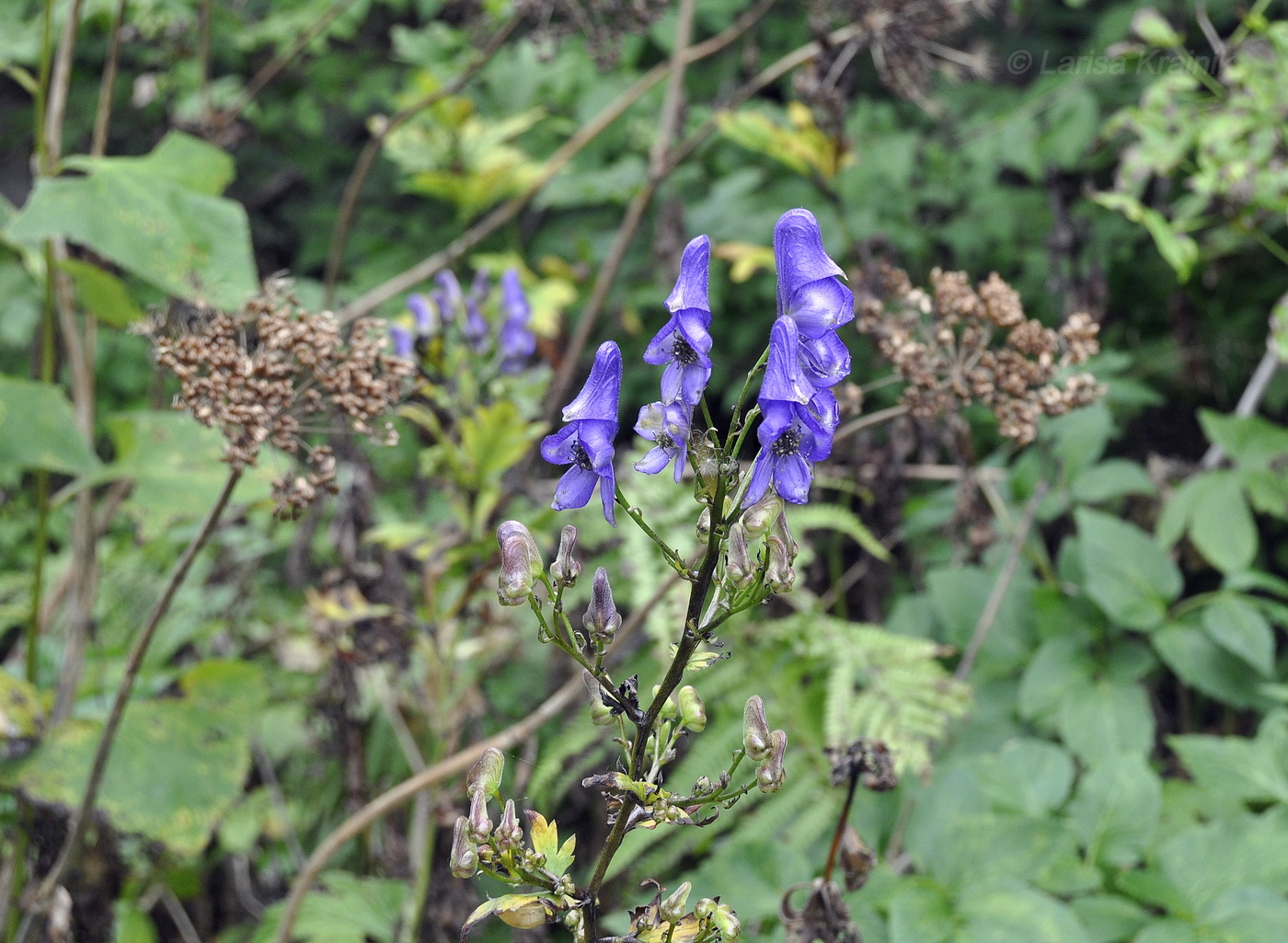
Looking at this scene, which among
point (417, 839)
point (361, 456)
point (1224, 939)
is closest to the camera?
point (1224, 939)

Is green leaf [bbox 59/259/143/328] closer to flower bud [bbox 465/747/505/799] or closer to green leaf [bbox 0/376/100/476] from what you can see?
green leaf [bbox 0/376/100/476]

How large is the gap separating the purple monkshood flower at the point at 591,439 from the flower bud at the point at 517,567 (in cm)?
4

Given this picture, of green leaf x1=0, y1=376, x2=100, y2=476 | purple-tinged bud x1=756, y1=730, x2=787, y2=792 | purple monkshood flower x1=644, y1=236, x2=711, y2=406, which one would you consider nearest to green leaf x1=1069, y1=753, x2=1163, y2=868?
purple-tinged bud x1=756, y1=730, x2=787, y2=792

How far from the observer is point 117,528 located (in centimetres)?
344

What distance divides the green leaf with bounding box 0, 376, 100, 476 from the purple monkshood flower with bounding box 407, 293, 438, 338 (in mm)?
727

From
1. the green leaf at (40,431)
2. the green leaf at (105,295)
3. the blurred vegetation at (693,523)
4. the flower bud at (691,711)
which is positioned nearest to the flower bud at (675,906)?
the flower bud at (691,711)

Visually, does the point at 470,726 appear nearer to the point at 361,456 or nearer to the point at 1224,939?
the point at 361,456

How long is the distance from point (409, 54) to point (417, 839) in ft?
8.83

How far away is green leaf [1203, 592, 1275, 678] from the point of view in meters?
2.05

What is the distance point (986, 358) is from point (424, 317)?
125 centimetres

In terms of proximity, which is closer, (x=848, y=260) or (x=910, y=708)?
(x=910, y=708)

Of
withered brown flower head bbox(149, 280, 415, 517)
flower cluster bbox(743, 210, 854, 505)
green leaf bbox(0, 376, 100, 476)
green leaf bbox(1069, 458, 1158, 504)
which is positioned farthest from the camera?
green leaf bbox(1069, 458, 1158, 504)

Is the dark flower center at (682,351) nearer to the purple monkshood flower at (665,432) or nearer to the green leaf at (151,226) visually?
the purple monkshood flower at (665,432)

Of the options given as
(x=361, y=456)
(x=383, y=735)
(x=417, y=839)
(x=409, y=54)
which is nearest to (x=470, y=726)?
(x=417, y=839)
